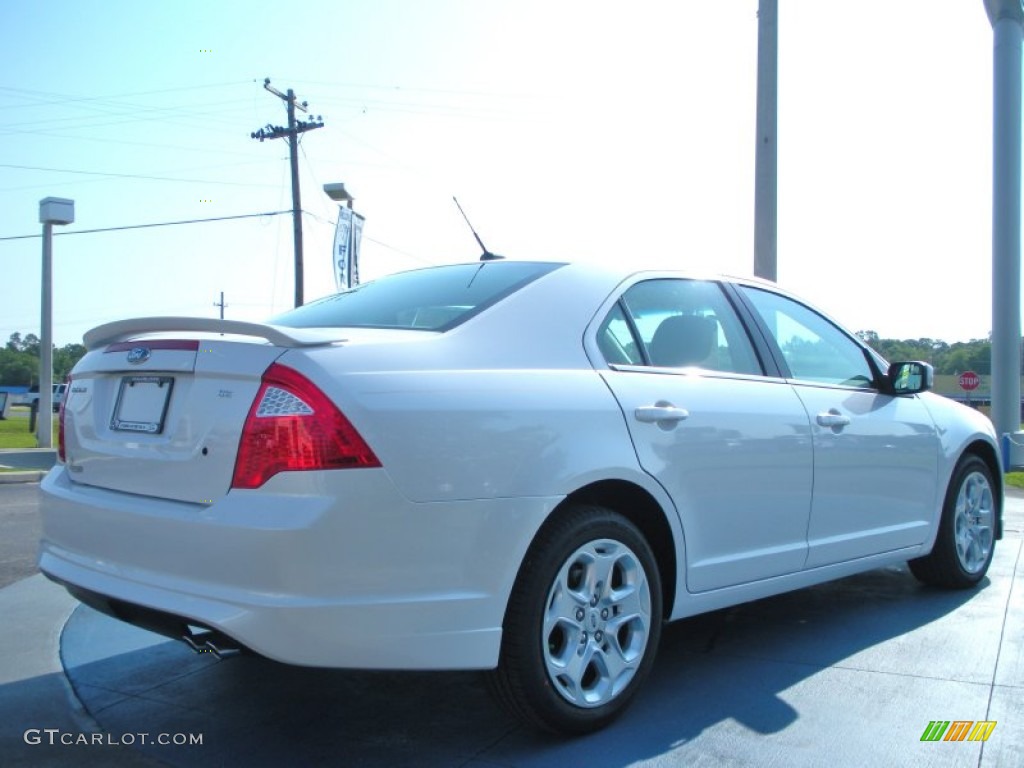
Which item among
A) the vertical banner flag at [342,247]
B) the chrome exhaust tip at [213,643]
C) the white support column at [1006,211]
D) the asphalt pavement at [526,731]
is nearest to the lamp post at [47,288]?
the vertical banner flag at [342,247]

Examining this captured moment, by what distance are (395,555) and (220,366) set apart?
765 mm

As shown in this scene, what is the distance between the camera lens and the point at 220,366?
2.67m

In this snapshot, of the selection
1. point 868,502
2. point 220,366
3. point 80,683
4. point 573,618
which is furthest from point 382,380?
point 868,502

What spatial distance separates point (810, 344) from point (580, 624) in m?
2.13

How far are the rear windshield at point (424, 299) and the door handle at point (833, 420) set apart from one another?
145cm

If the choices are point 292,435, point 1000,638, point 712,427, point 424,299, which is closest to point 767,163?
point 1000,638

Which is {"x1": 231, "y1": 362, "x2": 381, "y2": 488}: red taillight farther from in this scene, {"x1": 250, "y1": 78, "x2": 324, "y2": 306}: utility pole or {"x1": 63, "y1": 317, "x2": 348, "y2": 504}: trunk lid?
{"x1": 250, "y1": 78, "x2": 324, "y2": 306}: utility pole

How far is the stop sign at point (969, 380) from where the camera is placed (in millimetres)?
23480

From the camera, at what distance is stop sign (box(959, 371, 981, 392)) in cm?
2348

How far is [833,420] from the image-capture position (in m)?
4.05

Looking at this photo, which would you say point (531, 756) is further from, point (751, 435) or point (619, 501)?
point (751, 435)

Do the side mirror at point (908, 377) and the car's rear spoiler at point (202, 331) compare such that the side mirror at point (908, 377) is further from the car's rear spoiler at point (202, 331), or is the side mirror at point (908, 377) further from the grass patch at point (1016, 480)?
the grass patch at point (1016, 480)

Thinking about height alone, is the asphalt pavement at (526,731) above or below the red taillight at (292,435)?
below

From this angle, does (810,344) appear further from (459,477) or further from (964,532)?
(459,477)
